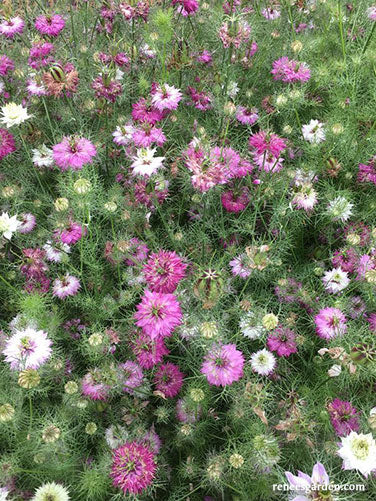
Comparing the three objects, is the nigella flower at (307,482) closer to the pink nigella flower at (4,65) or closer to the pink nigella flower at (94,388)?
the pink nigella flower at (94,388)

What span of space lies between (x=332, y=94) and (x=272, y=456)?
2102mm

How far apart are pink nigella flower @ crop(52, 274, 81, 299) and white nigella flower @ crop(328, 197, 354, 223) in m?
1.26

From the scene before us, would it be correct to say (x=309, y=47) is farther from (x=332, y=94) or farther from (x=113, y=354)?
(x=113, y=354)

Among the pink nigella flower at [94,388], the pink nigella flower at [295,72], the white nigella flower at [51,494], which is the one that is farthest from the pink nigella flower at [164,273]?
the pink nigella flower at [295,72]

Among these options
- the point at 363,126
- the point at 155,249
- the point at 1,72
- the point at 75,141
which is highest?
the point at 1,72

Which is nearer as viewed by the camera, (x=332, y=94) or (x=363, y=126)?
(x=363, y=126)

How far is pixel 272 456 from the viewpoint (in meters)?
1.52

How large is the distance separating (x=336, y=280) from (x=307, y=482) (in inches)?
37.1

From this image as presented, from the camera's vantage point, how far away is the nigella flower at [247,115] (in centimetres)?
237

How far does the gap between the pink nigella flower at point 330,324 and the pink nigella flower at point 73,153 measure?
120 centimetres

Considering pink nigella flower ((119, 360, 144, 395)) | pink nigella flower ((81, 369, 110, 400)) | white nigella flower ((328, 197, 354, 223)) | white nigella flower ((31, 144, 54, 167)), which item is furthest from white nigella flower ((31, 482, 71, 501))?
white nigella flower ((328, 197, 354, 223))

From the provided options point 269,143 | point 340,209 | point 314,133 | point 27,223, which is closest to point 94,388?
point 27,223

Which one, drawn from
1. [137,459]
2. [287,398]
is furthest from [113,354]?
[287,398]

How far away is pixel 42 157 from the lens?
7.34ft
